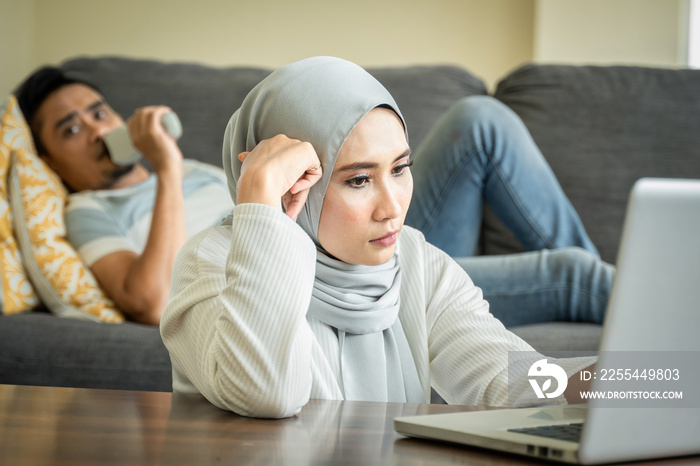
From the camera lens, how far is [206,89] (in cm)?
205

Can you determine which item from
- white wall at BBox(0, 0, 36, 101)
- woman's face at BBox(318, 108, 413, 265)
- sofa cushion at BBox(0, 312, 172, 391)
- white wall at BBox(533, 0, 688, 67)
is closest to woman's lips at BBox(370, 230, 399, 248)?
woman's face at BBox(318, 108, 413, 265)

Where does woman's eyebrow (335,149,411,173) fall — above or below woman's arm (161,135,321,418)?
above

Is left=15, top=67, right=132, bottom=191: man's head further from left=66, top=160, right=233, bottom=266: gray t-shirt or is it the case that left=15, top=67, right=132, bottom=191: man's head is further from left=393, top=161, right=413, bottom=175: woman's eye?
left=393, top=161, right=413, bottom=175: woman's eye

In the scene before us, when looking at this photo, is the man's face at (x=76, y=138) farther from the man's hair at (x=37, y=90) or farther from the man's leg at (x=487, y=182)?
the man's leg at (x=487, y=182)

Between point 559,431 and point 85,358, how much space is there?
100cm

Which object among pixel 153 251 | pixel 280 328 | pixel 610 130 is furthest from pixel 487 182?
pixel 280 328

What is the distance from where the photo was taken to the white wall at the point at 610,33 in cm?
245

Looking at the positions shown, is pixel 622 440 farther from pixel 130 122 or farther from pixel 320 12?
pixel 320 12

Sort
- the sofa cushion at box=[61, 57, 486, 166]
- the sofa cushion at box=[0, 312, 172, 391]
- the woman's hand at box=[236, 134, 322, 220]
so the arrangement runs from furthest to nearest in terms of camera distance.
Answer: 1. the sofa cushion at box=[61, 57, 486, 166]
2. the sofa cushion at box=[0, 312, 172, 391]
3. the woman's hand at box=[236, 134, 322, 220]

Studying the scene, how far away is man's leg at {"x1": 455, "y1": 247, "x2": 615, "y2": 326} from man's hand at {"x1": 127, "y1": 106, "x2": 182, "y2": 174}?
2.45 ft

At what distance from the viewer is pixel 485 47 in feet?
8.55

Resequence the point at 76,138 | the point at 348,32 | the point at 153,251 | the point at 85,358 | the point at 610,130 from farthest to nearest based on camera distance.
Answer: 1. the point at 348,32
2. the point at 610,130
3. the point at 76,138
4. the point at 153,251
5. the point at 85,358

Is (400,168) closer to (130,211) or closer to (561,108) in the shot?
(130,211)

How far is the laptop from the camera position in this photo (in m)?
0.38
